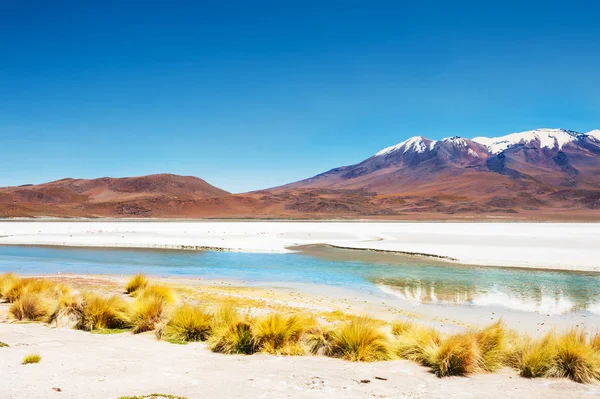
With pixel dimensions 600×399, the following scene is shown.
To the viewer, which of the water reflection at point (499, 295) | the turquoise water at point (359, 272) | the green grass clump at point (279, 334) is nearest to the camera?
the green grass clump at point (279, 334)

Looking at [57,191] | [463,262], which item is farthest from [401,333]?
[57,191]

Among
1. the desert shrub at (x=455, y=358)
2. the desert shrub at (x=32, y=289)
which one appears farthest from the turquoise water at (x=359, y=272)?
the desert shrub at (x=32, y=289)

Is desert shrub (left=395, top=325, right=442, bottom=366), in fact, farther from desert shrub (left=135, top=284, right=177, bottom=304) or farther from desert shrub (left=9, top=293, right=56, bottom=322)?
desert shrub (left=9, top=293, right=56, bottom=322)

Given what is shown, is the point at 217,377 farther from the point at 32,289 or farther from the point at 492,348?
the point at 32,289

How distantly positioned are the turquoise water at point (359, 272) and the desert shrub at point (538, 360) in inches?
272

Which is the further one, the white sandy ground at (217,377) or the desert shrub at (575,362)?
the desert shrub at (575,362)

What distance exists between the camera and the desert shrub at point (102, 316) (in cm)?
1017

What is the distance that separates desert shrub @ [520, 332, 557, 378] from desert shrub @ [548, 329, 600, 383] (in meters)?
0.07

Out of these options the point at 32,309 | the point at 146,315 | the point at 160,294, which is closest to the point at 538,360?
the point at 146,315

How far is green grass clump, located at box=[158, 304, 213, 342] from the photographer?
367 inches

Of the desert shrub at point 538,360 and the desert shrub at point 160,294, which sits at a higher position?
the desert shrub at point 160,294

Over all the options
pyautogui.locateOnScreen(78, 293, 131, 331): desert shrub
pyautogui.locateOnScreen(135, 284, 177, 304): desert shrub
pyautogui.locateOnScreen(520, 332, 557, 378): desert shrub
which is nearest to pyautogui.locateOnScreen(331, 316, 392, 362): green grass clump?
pyautogui.locateOnScreen(520, 332, 557, 378): desert shrub

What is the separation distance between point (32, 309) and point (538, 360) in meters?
10.7

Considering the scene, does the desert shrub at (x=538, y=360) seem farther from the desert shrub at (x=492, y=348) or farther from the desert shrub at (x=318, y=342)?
the desert shrub at (x=318, y=342)
